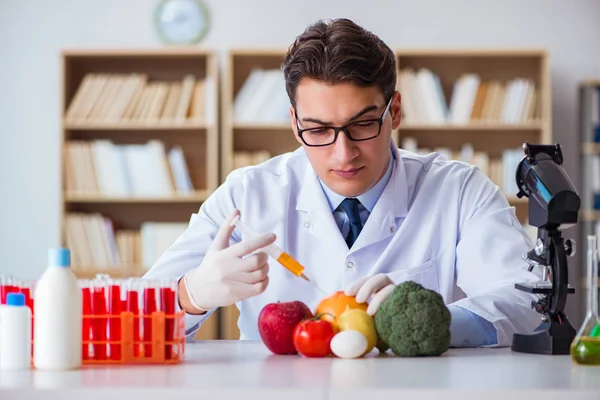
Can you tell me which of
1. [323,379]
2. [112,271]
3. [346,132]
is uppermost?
[346,132]

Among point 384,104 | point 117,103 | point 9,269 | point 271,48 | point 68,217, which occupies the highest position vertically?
point 271,48

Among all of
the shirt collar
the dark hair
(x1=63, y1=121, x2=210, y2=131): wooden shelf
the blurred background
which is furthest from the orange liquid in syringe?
(x1=63, y1=121, x2=210, y2=131): wooden shelf

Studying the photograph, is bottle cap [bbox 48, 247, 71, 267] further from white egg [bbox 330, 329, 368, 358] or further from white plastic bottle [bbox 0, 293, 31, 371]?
white egg [bbox 330, 329, 368, 358]

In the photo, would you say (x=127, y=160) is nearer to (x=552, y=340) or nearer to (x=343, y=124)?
(x=343, y=124)

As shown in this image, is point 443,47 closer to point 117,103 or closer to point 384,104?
point 117,103

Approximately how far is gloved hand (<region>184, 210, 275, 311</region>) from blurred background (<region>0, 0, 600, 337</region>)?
2598 millimetres

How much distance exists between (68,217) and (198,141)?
0.76 metres

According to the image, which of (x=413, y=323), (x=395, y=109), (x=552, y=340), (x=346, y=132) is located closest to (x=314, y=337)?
(x=413, y=323)

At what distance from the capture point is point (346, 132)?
177 centimetres

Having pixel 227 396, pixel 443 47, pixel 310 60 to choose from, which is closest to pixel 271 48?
pixel 443 47

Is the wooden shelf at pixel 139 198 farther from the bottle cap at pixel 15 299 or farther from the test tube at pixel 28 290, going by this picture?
the bottle cap at pixel 15 299

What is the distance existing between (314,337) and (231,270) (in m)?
0.21

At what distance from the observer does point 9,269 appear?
4.56m

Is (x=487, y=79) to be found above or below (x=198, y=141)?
→ above
